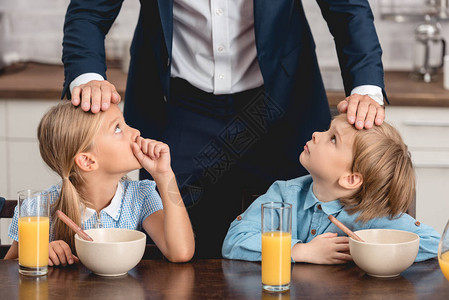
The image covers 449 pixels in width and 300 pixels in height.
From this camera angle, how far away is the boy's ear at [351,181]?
5.61 feet

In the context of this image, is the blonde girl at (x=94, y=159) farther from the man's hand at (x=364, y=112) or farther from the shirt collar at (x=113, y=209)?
the man's hand at (x=364, y=112)

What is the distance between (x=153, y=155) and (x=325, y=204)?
433 mm

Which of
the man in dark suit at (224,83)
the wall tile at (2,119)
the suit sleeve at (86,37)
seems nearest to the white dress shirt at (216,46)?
the man in dark suit at (224,83)

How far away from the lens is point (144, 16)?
214cm

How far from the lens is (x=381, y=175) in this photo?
5.54 ft

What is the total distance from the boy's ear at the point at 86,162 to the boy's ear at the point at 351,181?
596mm

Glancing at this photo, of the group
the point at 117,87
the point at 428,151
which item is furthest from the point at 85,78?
the point at 428,151

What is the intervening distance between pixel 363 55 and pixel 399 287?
747 millimetres

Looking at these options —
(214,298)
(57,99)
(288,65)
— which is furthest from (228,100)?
(57,99)

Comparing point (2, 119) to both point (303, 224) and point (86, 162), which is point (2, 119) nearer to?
point (86, 162)

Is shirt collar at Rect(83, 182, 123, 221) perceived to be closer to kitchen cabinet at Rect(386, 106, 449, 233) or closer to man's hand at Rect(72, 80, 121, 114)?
man's hand at Rect(72, 80, 121, 114)

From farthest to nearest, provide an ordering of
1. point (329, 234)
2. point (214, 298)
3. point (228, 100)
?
point (228, 100) → point (329, 234) → point (214, 298)

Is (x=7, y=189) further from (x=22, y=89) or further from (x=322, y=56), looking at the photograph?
(x=322, y=56)

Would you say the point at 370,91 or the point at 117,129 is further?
the point at 370,91
